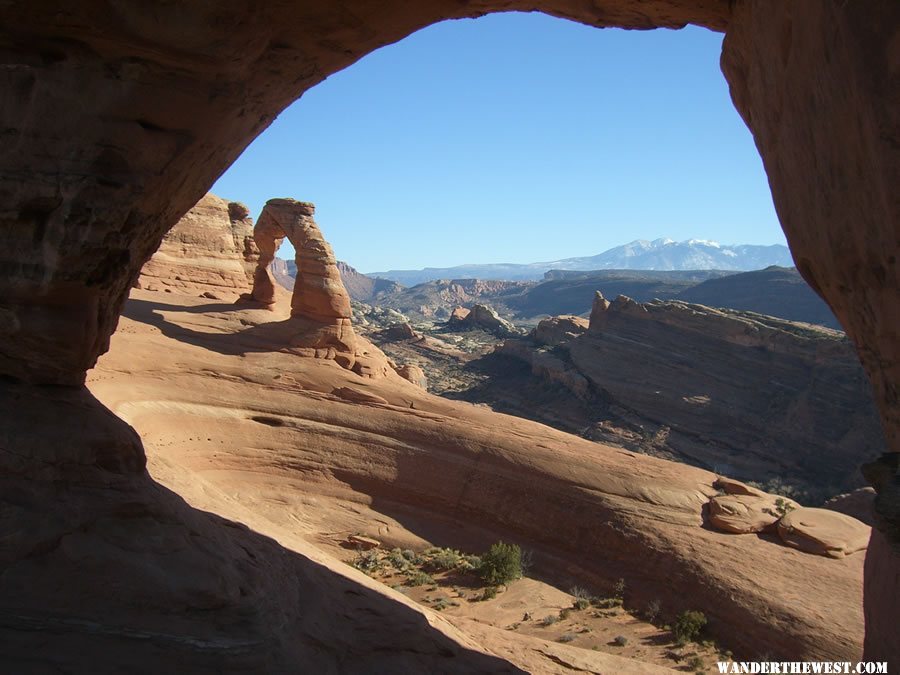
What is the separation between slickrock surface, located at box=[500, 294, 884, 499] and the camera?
110ft

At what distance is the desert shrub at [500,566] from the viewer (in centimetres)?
1332

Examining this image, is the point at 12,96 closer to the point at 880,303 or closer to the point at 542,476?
the point at 880,303

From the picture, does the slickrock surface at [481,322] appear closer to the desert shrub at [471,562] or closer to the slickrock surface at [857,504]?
the slickrock surface at [857,504]

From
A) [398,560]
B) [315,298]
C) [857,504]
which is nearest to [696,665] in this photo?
[398,560]

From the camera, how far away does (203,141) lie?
21.8 ft

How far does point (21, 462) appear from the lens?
5.98 metres

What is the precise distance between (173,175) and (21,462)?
283 centimetres

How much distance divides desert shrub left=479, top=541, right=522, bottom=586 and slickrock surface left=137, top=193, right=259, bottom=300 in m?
13.7

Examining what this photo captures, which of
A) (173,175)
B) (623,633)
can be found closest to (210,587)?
(173,175)

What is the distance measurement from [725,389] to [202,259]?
2854cm

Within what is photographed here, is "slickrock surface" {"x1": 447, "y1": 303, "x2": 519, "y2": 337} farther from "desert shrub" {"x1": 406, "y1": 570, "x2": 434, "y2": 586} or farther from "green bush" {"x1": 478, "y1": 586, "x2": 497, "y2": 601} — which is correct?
"green bush" {"x1": 478, "y1": 586, "x2": 497, "y2": 601}

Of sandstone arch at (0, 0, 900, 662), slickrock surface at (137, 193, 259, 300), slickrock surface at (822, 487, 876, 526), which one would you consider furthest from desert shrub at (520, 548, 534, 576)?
slickrock surface at (137, 193, 259, 300)

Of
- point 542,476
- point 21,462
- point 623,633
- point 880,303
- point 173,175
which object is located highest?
point 173,175

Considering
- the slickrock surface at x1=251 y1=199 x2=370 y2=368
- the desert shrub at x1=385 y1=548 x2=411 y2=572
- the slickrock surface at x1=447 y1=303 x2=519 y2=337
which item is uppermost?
the slickrock surface at x1=251 y1=199 x2=370 y2=368
